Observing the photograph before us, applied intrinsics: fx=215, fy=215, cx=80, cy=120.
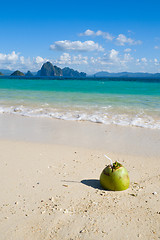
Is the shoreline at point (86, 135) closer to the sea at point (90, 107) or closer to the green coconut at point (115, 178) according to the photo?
the sea at point (90, 107)

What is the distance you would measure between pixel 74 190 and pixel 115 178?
692 millimetres

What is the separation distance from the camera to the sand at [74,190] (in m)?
2.64

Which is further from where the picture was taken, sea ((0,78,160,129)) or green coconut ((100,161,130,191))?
sea ((0,78,160,129))

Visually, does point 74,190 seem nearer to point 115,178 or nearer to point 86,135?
point 115,178

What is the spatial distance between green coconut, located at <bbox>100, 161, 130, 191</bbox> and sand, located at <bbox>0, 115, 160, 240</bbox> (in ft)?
0.31

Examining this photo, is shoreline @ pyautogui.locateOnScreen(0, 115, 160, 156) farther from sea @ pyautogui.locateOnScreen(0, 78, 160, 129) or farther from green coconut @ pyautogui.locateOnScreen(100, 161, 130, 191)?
green coconut @ pyautogui.locateOnScreen(100, 161, 130, 191)

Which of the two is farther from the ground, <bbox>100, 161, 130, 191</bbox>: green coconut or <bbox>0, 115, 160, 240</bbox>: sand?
<bbox>100, 161, 130, 191</bbox>: green coconut

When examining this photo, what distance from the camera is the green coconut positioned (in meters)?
3.35

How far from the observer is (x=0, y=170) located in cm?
412

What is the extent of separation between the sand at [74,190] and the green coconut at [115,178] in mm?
95

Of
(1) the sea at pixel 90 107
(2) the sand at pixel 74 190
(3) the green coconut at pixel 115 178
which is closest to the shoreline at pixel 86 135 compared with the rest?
(2) the sand at pixel 74 190

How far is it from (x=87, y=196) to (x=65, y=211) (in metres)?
0.50

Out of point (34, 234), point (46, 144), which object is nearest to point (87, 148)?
point (46, 144)

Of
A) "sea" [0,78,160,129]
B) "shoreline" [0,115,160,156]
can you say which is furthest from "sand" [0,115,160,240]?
"sea" [0,78,160,129]
